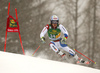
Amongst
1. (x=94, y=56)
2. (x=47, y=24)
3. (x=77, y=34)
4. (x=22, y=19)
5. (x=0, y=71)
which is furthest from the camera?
(x=22, y=19)

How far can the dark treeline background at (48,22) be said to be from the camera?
1.87 meters

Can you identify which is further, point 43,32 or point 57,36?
→ point 43,32

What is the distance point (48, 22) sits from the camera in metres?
2.13

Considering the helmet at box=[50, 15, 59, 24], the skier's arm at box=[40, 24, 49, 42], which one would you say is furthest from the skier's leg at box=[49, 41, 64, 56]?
the helmet at box=[50, 15, 59, 24]

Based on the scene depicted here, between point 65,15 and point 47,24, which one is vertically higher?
point 65,15

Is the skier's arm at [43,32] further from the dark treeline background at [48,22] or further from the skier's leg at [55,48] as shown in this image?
the skier's leg at [55,48]

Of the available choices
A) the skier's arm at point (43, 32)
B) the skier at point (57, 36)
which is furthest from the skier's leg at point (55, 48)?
the skier's arm at point (43, 32)

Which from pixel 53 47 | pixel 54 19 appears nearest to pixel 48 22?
pixel 54 19

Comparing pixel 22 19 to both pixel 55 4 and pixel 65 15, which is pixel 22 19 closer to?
pixel 55 4

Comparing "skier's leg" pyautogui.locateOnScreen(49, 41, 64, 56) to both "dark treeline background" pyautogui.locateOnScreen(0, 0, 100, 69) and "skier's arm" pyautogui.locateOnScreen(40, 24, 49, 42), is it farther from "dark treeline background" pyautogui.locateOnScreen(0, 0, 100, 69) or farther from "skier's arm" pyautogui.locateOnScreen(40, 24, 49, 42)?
"skier's arm" pyautogui.locateOnScreen(40, 24, 49, 42)

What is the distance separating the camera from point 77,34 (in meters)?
1.99

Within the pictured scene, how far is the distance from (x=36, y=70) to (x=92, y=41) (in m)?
1.01

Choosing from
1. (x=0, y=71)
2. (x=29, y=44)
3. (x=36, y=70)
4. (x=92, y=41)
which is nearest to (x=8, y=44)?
(x=29, y=44)

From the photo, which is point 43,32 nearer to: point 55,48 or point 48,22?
point 48,22
